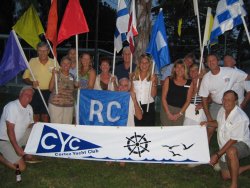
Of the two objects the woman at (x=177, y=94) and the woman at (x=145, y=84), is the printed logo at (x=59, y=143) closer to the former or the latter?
the woman at (x=145, y=84)

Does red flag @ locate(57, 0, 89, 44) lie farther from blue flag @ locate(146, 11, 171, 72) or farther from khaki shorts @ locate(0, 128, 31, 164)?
khaki shorts @ locate(0, 128, 31, 164)

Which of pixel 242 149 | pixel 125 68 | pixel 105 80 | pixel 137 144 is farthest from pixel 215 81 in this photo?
pixel 105 80

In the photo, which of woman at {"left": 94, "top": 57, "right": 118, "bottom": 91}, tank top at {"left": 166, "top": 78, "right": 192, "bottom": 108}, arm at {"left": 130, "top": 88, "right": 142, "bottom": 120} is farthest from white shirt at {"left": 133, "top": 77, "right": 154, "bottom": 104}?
woman at {"left": 94, "top": 57, "right": 118, "bottom": 91}

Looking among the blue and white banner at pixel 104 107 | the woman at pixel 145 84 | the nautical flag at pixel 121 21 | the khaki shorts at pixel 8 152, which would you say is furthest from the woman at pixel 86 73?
the khaki shorts at pixel 8 152

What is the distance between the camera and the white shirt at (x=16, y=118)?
6.22m

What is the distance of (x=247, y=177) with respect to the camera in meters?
6.26

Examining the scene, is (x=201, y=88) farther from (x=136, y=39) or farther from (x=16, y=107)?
(x=136, y=39)

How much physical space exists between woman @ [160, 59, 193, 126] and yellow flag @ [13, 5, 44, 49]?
2.85m

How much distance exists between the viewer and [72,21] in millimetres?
7207

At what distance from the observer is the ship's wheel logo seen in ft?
20.3

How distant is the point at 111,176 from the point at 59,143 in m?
1.06

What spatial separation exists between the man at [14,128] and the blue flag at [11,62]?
892mm

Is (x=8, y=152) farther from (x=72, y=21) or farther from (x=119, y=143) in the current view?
(x=72, y=21)

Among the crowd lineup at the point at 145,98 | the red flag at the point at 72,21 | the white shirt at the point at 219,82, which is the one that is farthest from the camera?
the red flag at the point at 72,21
